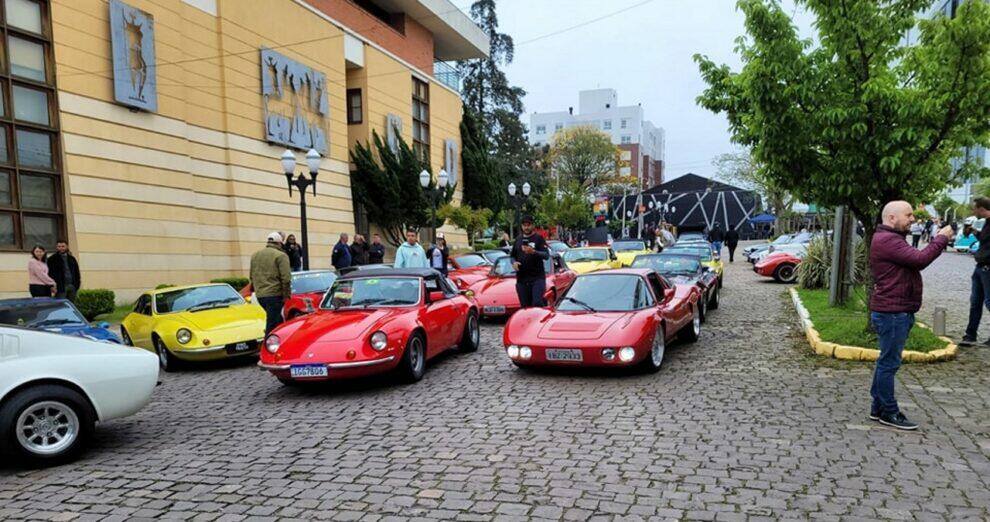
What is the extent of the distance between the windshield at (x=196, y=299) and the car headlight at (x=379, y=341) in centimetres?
427

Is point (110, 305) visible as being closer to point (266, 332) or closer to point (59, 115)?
point (59, 115)

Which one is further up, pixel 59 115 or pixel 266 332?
pixel 59 115

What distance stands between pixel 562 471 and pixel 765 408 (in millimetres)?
2548

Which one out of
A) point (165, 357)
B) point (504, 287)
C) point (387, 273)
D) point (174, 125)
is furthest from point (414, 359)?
point (174, 125)

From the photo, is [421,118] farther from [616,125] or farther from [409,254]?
[616,125]

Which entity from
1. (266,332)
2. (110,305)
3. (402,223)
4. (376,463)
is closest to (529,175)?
(402,223)

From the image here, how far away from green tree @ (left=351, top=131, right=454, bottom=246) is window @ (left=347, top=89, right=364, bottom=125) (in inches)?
47.9

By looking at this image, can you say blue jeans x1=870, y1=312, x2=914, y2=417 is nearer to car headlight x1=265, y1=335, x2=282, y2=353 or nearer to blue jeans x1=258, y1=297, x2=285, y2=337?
car headlight x1=265, y1=335, x2=282, y2=353

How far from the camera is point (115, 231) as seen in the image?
16.0 metres

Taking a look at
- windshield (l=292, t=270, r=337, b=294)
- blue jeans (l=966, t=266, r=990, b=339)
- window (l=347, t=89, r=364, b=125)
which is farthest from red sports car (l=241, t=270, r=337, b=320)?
window (l=347, t=89, r=364, b=125)

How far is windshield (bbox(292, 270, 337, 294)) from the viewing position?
11.2m

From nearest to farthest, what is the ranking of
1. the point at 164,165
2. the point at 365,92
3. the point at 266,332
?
the point at 266,332
the point at 164,165
the point at 365,92

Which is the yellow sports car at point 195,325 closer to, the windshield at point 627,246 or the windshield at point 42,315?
the windshield at point 42,315

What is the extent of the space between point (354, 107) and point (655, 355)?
24.5 m
